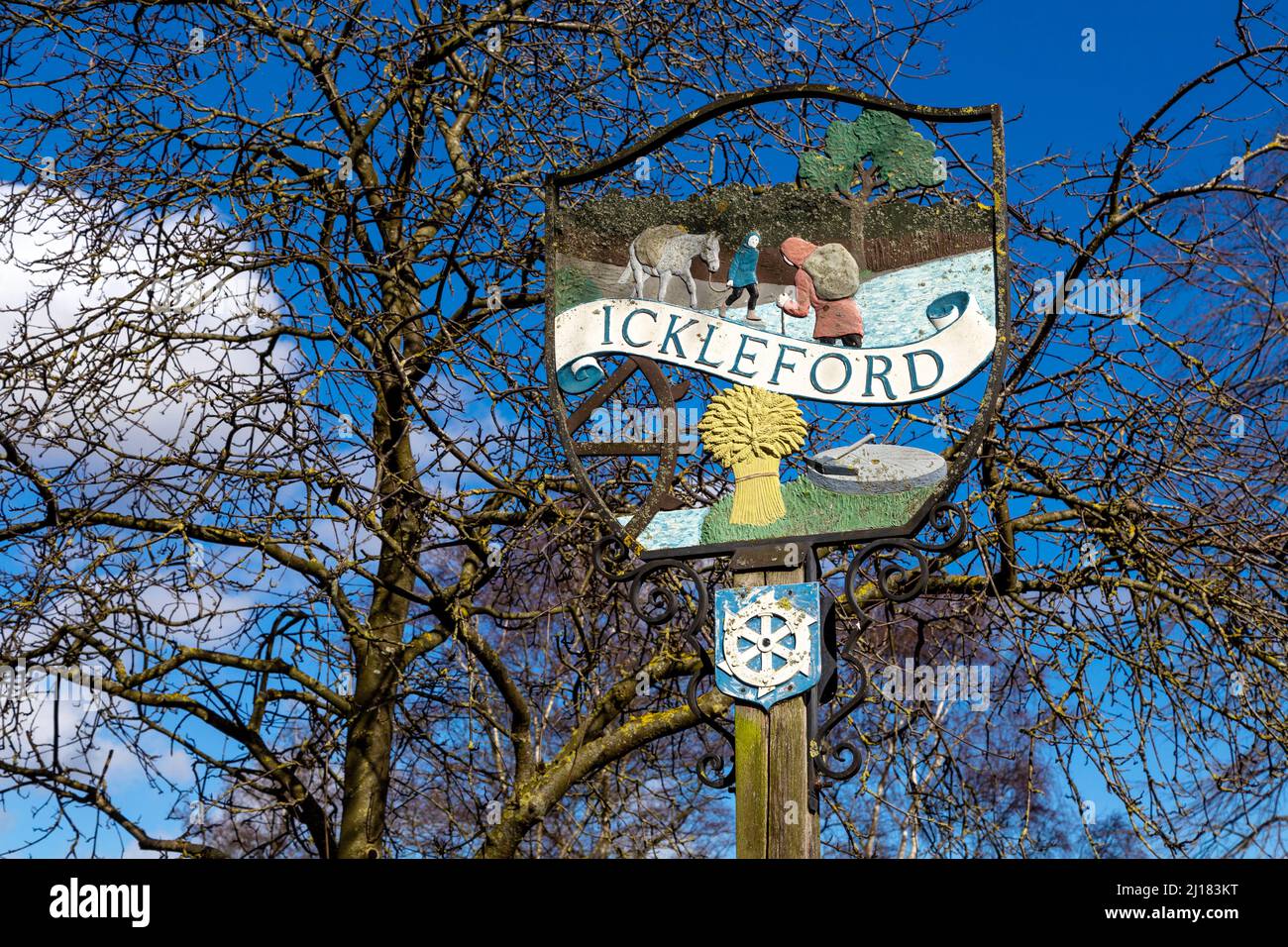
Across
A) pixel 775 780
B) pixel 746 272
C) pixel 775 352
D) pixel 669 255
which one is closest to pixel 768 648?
pixel 775 780

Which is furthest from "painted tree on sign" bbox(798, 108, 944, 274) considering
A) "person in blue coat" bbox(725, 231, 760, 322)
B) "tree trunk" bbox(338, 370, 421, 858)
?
"tree trunk" bbox(338, 370, 421, 858)

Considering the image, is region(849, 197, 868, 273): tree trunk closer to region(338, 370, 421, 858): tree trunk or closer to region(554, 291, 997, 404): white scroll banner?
region(554, 291, 997, 404): white scroll banner

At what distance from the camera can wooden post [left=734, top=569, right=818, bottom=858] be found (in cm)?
357

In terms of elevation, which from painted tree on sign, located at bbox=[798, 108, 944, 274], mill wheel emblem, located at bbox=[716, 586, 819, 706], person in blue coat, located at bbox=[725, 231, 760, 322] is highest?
painted tree on sign, located at bbox=[798, 108, 944, 274]

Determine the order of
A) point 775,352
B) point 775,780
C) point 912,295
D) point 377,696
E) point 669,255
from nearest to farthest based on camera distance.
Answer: point 775,780 → point 912,295 → point 775,352 → point 669,255 → point 377,696

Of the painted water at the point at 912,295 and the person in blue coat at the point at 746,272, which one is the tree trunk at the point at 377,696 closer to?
the person in blue coat at the point at 746,272

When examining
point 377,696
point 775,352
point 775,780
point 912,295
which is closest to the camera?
point 775,780

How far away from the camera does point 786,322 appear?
387 cm

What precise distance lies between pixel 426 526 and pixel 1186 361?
329 cm

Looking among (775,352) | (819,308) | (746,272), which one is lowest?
(775,352)

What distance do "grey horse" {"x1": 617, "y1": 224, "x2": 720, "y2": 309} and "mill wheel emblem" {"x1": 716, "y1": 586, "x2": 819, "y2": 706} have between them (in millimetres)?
932

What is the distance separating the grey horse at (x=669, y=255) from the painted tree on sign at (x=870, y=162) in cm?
34

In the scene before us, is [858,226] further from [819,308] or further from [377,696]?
[377,696]

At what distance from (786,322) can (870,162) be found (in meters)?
0.52
